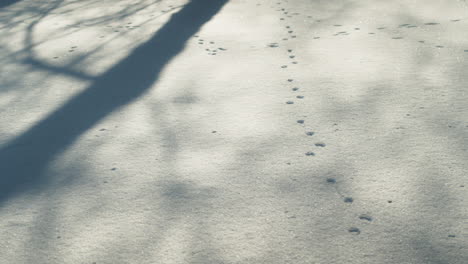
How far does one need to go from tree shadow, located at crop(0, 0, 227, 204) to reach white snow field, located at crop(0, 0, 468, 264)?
0.02m

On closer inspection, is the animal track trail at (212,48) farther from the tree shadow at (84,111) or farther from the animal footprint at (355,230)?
the animal footprint at (355,230)

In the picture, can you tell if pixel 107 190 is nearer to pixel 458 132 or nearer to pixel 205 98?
pixel 205 98

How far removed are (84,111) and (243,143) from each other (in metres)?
1.46

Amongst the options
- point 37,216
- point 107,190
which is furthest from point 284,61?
point 37,216

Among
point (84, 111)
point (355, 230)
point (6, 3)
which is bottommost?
point (355, 230)

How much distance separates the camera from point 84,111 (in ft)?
12.9

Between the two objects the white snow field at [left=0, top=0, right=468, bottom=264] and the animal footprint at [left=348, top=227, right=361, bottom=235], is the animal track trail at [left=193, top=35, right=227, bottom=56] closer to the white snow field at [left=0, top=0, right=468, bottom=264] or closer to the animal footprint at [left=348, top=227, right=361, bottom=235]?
the white snow field at [left=0, top=0, right=468, bottom=264]

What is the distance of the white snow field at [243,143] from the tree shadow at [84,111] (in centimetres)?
2

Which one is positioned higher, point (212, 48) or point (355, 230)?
point (212, 48)

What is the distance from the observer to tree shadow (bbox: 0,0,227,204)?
10.3ft

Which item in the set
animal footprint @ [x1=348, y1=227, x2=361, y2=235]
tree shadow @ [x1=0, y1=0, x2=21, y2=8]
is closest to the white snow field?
animal footprint @ [x1=348, y1=227, x2=361, y2=235]

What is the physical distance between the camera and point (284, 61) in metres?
4.64

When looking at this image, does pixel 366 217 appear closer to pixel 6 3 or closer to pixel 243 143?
pixel 243 143

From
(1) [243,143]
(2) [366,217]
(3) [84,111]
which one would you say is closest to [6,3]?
(3) [84,111]
